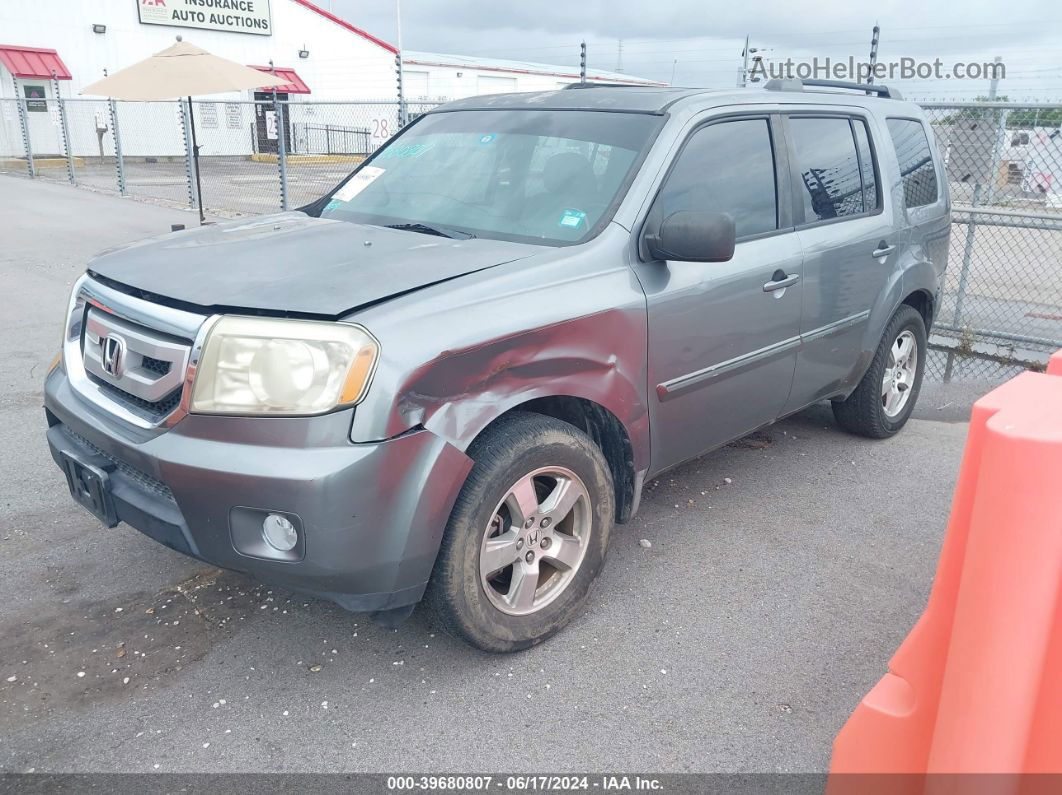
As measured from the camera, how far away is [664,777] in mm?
2494

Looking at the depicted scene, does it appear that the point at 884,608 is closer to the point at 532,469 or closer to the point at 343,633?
the point at 532,469

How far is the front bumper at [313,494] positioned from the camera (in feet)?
7.93

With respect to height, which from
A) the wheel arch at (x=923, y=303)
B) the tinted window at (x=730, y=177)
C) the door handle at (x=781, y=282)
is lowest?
the wheel arch at (x=923, y=303)

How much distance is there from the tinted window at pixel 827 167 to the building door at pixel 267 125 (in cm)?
918

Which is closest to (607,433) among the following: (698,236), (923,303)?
(698,236)

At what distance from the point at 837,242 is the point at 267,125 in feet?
41.8

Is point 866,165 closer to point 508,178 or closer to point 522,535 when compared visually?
point 508,178

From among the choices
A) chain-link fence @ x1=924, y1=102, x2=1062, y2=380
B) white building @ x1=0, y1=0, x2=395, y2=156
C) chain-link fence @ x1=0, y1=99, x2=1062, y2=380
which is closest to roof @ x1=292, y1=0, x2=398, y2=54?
white building @ x1=0, y1=0, x2=395, y2=156

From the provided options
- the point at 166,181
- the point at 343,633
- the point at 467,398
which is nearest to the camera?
the point at 467,398

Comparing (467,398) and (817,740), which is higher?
(467,398)

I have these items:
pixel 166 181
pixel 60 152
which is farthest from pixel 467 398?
pixel 60 152

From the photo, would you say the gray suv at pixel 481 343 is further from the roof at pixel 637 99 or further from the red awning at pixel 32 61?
the red awning at pixel 32 61

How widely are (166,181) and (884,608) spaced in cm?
1905

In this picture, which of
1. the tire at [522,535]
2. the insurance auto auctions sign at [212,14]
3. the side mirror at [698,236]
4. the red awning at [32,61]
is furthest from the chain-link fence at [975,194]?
the insurance auto auctions sign at [212,14]
